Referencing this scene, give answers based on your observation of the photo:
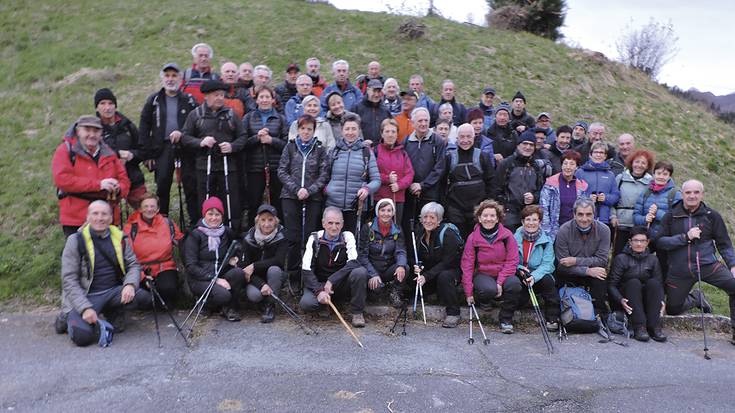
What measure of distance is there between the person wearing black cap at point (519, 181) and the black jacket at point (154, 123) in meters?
4.89

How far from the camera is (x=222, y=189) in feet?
25.0

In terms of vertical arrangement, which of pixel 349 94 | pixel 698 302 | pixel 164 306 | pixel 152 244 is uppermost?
pixel 349 94

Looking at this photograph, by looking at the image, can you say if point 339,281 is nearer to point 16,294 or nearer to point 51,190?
point 16,294

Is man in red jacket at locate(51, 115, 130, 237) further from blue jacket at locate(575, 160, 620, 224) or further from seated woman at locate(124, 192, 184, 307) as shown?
blue jacket at locate(575, 160, 620, 224)

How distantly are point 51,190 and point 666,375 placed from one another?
9969mm

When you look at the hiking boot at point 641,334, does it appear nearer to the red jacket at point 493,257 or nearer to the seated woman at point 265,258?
the red jacket at point 493,257

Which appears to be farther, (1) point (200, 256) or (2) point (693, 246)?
(2) point (693, 246)

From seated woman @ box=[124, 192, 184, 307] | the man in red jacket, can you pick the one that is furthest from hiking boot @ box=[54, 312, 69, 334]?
the man in red jacket

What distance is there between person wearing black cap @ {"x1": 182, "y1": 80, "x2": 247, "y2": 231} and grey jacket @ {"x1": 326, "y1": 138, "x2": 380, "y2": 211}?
4.66 feet

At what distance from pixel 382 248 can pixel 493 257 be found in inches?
59.1

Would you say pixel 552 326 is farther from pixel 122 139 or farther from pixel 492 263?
pixel 122 139

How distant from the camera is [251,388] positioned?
5.02 metres

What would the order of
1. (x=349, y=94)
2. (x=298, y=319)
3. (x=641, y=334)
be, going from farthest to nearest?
1. (x=349, y=94)
2. (x=641, y=334)
3. (x=298, y=319)

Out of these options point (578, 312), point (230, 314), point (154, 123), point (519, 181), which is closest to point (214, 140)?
point (154, 123)
